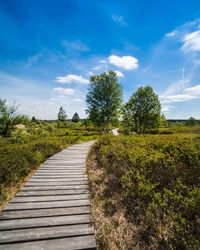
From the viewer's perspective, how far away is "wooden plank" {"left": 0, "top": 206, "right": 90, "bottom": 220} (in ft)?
9.62

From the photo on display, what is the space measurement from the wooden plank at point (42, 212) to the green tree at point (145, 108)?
25.5 meters

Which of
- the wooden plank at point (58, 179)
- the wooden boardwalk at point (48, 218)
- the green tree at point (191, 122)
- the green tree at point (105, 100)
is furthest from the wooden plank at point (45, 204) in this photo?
the green tree at point (191, 122)

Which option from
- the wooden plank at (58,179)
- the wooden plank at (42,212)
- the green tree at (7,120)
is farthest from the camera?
the green tree at (7,120)

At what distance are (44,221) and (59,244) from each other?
63 centimetres

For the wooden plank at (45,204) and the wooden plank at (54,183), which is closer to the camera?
the wooden plank at (45,204)

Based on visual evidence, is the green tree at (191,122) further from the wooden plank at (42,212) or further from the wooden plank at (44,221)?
the wooden plank at (44,221)

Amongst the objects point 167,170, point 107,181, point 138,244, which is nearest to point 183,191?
point 167,170

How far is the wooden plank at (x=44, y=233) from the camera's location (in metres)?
2.38

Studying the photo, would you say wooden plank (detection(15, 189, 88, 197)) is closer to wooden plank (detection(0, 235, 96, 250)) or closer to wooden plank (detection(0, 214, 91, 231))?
wooden plank (detection(0, 214, 91, 231))

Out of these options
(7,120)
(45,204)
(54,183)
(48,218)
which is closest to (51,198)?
(45,204)

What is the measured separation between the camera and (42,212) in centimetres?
310

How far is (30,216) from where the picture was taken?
2.95 m

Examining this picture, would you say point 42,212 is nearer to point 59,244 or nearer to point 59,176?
point 59,244

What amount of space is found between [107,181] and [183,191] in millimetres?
2336
